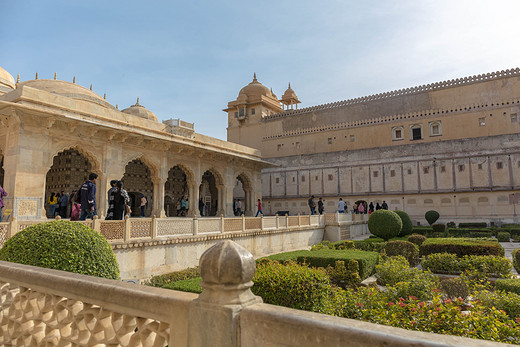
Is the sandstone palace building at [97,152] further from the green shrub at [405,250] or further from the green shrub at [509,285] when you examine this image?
the green shrub at [509,285]

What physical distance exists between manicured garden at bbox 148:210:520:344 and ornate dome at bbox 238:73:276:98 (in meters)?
28.7

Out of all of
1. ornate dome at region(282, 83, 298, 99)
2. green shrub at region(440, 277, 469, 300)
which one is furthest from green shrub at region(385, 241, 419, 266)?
ornate dome at region(282, 83, 298, 99)

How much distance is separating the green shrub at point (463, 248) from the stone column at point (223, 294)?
373 inches

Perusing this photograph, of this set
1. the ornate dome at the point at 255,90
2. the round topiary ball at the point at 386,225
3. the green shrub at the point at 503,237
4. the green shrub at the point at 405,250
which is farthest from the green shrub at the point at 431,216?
the ornate dome at the point at 255,90

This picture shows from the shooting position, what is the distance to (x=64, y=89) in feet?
61.6

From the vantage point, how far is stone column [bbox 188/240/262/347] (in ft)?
5.35

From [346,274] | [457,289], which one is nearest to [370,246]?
[346,274]

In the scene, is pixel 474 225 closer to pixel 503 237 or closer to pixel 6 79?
pixel 503 237

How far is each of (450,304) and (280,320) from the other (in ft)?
9.50

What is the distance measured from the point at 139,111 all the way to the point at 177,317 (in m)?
24.6

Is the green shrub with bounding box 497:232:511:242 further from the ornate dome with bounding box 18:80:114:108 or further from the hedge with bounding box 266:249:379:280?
the ornate dome with bounding box 18:80:114:108

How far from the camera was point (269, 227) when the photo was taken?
47.6 feet

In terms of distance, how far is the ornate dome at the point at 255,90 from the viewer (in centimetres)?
3844

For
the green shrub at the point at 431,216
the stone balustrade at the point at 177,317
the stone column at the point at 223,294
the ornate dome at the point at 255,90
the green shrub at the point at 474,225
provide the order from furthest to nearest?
the ornate dome at the point at 255,90 → the green shrub at the point at 431,216 → the green shrub at the point at 474,225 → the stone column at the point at 223,294 → the stone balustrade at the point at 177,317
